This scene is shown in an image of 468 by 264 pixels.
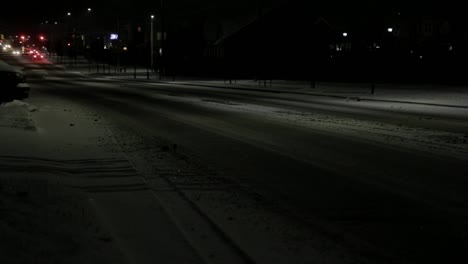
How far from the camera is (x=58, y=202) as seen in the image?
7746 millimetres

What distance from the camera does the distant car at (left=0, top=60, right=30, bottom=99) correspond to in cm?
2364

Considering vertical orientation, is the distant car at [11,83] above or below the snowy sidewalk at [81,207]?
above

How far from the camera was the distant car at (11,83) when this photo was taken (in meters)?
23.6

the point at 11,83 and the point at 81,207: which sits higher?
the point at 11,83

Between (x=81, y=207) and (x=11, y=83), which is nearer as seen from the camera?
(x=81, y=207)

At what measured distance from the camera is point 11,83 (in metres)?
24.2

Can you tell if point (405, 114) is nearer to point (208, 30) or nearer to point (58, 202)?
point (58, 202)

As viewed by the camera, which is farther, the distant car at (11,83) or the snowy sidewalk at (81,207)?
the distant car at (11,83)

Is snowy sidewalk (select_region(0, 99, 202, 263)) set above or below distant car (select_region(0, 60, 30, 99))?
below

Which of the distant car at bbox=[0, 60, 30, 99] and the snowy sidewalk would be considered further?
the distant car at bbox=[0, 60, 30, 99]

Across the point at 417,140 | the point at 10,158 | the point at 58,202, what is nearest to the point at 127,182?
the point at 58,202

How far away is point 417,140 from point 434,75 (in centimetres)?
3132

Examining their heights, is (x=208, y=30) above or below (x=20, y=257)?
above

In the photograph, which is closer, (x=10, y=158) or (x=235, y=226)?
(x=235, y=226)
